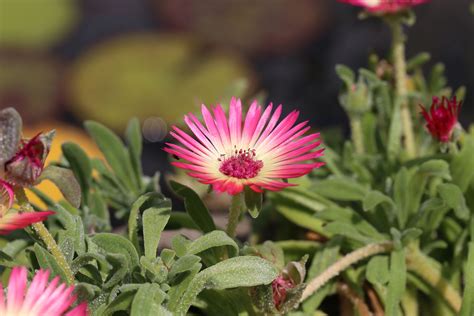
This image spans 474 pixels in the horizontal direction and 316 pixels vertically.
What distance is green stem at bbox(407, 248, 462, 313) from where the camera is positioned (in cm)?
92

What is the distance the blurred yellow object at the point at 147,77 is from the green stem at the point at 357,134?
1.66 metres

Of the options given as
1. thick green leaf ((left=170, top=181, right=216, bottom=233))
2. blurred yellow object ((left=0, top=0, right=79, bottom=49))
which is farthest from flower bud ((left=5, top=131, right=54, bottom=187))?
blurred yellow object ((left=0, top=0, right=79, bottom=49))

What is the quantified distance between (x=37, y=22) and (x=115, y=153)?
228 cm

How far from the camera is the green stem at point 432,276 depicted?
92 cm

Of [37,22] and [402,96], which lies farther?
[37,22]

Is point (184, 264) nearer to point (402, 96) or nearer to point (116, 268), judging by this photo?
point (116, 268)

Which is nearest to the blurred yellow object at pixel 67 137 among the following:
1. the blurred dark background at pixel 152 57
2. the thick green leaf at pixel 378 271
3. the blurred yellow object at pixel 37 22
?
the blurred dark background at pixel 152 57

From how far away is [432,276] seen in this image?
928 mm

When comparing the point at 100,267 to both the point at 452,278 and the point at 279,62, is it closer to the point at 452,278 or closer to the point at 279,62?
the point at 452,278

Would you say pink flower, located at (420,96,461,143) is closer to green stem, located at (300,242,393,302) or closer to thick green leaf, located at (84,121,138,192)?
green stem, located at (300,242,393,302)

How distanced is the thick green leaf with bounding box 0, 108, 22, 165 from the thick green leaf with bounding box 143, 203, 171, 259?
6.5 inches

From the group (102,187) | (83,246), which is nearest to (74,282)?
(83,246)

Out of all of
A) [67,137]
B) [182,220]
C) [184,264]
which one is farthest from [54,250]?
[67,137]

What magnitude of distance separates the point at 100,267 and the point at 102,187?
0.27m
